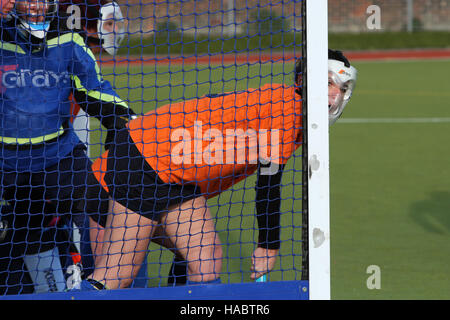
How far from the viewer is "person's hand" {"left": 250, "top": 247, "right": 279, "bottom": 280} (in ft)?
14.1

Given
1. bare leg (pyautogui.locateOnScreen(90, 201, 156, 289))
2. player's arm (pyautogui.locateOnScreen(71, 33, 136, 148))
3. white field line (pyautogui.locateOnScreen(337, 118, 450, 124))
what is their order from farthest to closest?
white field line (pyautogui.locateOnScreen(337, 118, 450, 124)) < player's arm (pyautogui.locateOnScreen(71, 33, 136, 148)) < bare leg (pyautogui.locateOnScreen(90, 201, 156, 289))

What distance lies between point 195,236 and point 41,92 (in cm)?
117

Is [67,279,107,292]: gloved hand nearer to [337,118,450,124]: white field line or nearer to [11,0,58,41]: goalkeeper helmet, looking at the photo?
[11,0,58,41]: goalkeeper helmet

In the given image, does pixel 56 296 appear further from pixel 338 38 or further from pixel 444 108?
pixel 338 38

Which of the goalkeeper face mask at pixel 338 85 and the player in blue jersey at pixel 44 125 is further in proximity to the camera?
the player in blue jersey at pixel 44 125

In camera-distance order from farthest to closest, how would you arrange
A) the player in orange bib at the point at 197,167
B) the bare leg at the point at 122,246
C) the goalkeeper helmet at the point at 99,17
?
the goalkeeper helmet at the point at 99,17 < the bare leg at the point at 122,246 < the player in orange bib at the point at 197,167

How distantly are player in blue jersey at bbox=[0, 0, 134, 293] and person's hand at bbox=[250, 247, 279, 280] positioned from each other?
2.70 feet

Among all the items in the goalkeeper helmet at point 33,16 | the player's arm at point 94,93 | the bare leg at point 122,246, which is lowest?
the bare leg at point 122,246

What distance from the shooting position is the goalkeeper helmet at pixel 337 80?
13.7 ft

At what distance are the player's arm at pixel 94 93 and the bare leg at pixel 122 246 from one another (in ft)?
2.56

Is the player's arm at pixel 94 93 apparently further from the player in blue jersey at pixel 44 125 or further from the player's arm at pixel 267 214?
the player's arm at pixel 267 214

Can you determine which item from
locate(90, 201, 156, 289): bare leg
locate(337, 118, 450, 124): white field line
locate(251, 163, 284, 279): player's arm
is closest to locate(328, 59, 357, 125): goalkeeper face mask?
locate(251, 163, 284, 279): player's arm

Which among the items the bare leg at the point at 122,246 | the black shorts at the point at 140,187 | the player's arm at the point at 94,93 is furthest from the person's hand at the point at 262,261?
the player's arm at the point at 94,93

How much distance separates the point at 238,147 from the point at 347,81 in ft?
1.98
